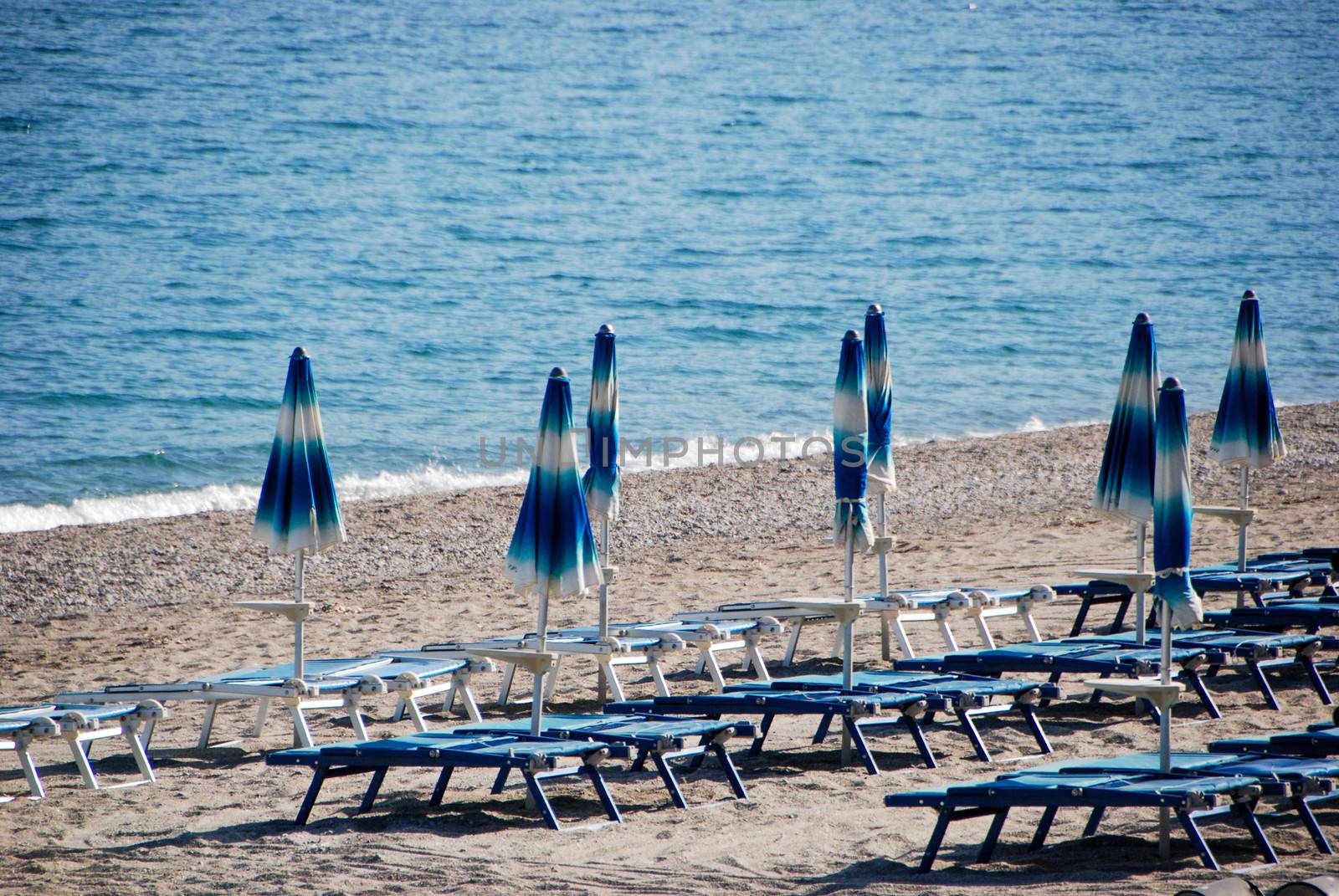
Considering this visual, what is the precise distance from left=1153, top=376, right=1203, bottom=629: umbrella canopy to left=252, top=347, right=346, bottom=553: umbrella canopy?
13.2ft

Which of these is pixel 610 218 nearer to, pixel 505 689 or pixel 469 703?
pixel 505 689

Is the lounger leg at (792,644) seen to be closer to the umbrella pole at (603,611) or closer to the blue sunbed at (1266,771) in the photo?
the umbrella pole at (603,611)

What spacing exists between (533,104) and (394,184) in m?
7.70

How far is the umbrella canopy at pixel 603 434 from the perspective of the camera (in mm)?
7902

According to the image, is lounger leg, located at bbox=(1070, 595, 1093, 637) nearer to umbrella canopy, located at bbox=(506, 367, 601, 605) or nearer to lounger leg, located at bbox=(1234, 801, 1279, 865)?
lounger leg, located at bbox=(1234, 801, 1279, 865)

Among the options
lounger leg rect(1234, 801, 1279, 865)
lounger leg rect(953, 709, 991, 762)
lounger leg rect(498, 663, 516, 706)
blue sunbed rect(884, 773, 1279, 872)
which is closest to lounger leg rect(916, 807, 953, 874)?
blue sunbed rect(884, 773, 1279, 872)

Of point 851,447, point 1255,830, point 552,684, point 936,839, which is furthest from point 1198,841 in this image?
point 552,684

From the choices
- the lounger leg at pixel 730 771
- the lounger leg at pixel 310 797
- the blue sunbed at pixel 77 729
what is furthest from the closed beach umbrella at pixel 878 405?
the blue sunbed at pixel 77 729

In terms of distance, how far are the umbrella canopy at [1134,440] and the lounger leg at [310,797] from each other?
377 centimetres

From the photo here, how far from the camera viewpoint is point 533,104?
1716 inches

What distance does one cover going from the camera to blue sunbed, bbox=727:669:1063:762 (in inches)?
277

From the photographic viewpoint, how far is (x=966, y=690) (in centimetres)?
711

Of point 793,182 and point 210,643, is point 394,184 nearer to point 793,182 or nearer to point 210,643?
point 793,182

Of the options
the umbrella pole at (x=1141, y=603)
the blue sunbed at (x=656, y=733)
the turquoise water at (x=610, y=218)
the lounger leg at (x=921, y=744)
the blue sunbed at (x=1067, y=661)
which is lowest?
the lounger leg at (x=921, y=744)
